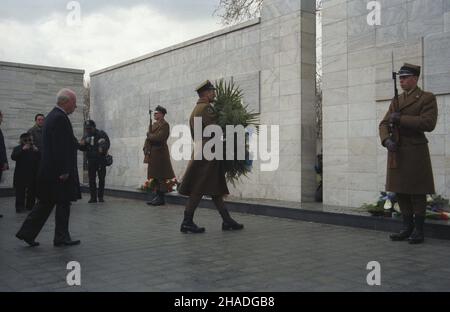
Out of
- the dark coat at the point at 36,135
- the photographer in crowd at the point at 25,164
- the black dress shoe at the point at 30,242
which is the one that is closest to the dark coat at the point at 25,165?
the photographer in crowd at the point at 25,164

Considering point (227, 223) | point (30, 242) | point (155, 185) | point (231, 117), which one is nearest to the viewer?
point (30, 242)

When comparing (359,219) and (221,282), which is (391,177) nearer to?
(359,219)

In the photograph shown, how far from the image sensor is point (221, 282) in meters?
4.42

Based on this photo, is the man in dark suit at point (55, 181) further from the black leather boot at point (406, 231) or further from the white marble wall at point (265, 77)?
the white marble wall at point (265, 77)

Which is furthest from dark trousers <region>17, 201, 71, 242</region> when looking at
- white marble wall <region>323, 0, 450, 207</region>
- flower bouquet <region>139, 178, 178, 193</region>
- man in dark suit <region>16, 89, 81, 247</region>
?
flower bouquet <region>139, 178, 178, 193</region>

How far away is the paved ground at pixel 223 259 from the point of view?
436 cm

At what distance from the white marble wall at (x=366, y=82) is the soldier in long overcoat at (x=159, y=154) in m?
3.59

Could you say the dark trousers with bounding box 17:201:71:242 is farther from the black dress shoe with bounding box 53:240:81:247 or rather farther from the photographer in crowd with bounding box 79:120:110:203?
the photographer in crowd with bounding box 79:120:110:203

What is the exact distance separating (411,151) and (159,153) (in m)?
6.20

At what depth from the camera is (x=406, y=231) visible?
21.4 feet

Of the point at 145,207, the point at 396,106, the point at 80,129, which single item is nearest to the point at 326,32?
the point at 396,106

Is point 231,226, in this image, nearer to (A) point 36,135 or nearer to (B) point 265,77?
(B) point 265,77

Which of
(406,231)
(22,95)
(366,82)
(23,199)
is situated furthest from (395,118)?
(22,95)
